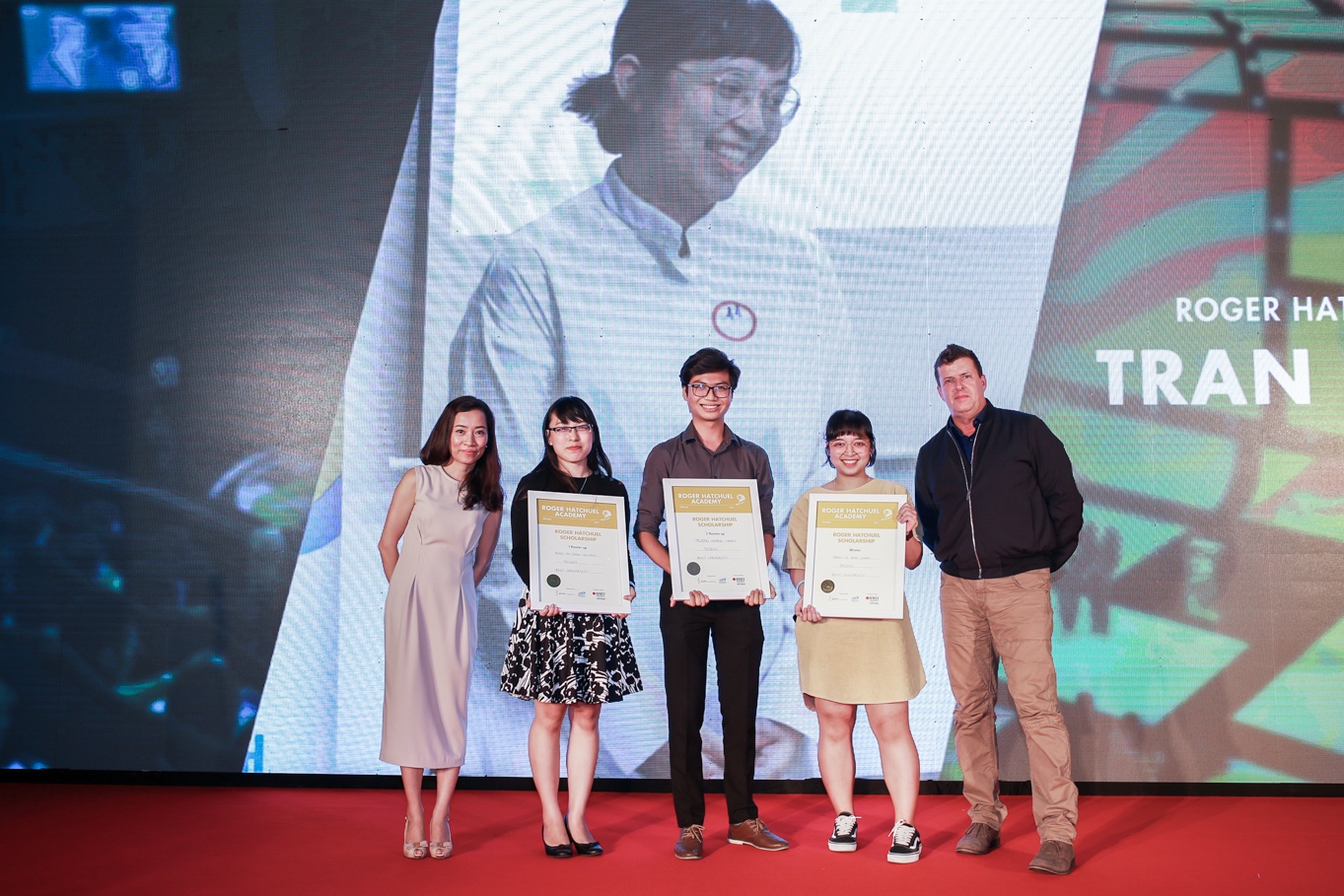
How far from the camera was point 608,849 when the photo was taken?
10.5ft

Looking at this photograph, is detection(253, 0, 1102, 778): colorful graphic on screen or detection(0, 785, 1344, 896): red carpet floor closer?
detection(0, 785, 1344, 896): red carpet floor

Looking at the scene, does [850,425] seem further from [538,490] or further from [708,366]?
[538,490]

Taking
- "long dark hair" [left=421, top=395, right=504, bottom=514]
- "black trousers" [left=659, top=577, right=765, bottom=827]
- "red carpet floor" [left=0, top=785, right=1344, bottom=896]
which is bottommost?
"red carpet floor" [left=0, top=785, right=1344, bottom=896]

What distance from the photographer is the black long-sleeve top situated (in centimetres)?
308

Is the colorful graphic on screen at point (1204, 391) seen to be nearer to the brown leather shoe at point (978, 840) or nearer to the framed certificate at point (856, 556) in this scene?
the brown leather shoe at point (978, 840)

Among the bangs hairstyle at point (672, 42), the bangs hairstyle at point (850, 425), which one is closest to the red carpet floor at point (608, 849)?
the bangs hairstyle at point (850, 425)

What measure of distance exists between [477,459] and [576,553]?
0.47 meters

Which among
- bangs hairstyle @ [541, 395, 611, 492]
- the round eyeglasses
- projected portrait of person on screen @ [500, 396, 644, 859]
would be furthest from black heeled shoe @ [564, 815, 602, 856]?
the round eyeglasses

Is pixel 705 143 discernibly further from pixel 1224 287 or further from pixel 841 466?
pixel 1224 287

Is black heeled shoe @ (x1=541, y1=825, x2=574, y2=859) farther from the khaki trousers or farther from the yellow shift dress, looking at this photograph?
the khaki trousers

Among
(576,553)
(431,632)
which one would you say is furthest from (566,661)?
(431,632)

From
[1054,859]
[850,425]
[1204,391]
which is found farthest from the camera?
[1204,391]

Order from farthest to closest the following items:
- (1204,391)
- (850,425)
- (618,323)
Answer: (618,323) < (1204,391) < (850,425)

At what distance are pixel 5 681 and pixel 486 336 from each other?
8.31ft
